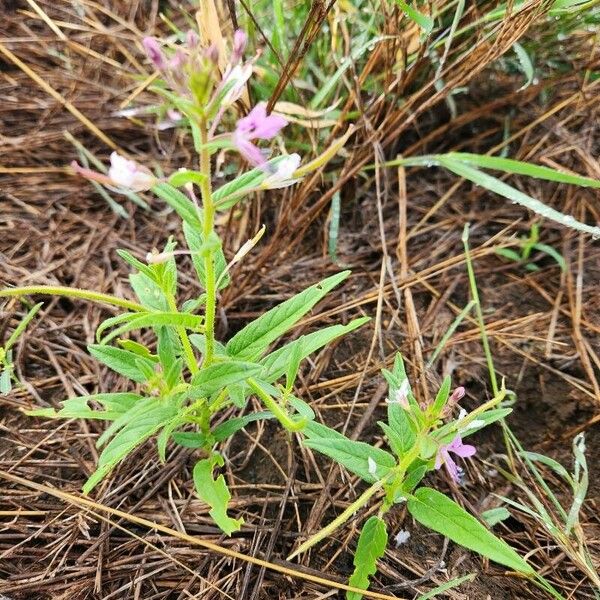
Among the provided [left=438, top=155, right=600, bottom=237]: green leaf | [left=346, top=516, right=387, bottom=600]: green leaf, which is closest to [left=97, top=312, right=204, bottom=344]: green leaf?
[left=346, top=516, right=387, bottom=600]: green leaf

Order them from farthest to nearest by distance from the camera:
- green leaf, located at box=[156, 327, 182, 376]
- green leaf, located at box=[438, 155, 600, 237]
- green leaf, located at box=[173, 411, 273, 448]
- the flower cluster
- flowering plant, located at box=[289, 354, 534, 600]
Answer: green leaf, located at box=[438, 155, 600, 237], green leaf, located at box=[173, 411, 273, 448], green leaf, located at box=[156, 327, 182, 376], flowering plant, located at box=[289, 354, 534, 600], the flower cluster

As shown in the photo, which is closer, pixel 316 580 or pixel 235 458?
pixel 316 580

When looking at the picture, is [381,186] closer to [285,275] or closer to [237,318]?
[285,275]

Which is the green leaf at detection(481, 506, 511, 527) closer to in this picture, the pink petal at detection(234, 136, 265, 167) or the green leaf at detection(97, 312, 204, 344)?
the green leaf at detection(97, 312, 204, 344)

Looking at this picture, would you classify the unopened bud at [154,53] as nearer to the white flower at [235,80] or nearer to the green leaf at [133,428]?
the white flower at [235,80]

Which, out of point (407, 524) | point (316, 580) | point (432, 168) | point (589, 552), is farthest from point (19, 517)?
point (432, 168)

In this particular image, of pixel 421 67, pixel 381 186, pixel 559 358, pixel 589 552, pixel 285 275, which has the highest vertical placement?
pixel 421 67
